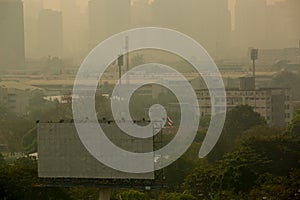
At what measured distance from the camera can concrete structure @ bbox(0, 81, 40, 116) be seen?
14.5m

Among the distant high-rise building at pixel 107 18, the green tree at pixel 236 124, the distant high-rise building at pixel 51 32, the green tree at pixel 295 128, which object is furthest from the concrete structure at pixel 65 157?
the distant high-rise building at pixel 51 32

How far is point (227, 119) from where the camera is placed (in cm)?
1056

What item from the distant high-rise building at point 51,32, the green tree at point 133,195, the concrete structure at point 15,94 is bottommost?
the green tree at point 133,195

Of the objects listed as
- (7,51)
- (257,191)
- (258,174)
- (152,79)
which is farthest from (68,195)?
(7,51)

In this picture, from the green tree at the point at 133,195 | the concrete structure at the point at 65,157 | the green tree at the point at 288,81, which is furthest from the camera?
the green tree at the point at 288,81

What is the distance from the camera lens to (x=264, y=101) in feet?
41.1

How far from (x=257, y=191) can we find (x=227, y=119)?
503cm

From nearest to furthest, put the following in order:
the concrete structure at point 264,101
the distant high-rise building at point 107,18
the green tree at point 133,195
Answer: the green tree at point 133,195 → the concrete structure at point 264,101 → the distant high-rise building at point 107,18

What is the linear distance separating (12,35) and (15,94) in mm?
1326

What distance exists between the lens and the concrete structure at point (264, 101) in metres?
11.9

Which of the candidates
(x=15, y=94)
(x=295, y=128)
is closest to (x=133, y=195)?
(x=295, y=128)

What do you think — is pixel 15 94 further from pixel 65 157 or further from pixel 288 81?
pixel 65 157

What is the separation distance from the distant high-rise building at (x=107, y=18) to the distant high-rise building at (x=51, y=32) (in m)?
0.83

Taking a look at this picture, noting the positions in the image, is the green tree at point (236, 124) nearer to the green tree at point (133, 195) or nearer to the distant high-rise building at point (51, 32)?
the green tree at point (133, 195)
